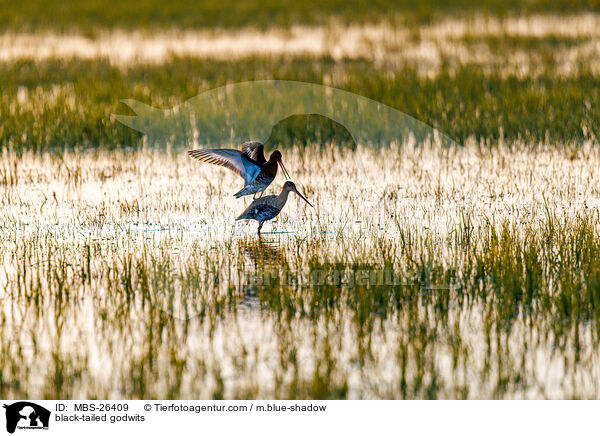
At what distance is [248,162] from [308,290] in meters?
1.64

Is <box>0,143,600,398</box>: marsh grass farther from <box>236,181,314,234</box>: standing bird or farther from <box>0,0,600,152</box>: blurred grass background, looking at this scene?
<box>0,0,600,152</box>: blurred grass background

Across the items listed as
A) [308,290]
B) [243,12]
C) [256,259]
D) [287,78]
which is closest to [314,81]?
[287,78]

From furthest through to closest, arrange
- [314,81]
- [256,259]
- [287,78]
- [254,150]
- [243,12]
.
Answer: [243,12], [287,78], [314,81], [254,150], [256,259]

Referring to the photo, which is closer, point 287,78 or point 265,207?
point 265,207

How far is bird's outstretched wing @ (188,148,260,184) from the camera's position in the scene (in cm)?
695

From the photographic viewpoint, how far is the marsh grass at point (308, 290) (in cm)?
450

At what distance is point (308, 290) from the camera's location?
18.7ft

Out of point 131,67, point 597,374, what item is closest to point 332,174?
point 597,374

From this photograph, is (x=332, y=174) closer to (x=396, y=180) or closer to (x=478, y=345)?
(x=396, y=180)

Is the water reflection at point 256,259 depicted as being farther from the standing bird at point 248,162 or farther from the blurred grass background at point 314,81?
the blurred grass background at point 314,81
